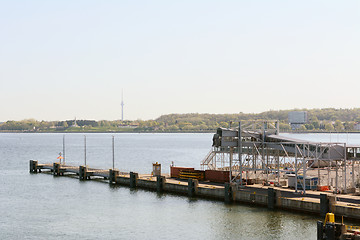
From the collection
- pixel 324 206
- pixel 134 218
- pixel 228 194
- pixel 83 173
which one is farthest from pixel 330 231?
pixel 83 173

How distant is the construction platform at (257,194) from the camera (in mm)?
48188

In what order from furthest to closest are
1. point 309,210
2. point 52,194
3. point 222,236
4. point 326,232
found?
point 52,194 < point 309,210 < point 222,236 < point 326,232

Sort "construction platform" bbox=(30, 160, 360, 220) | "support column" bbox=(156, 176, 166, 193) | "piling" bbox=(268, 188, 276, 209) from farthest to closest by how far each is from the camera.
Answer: "support column" bbox=(156, 176, 166, 193)
"piling" bbox=(268, 188, 276, 209)
"construction platform" bbox=(30, 160, 360, 220)

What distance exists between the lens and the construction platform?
4819 cm

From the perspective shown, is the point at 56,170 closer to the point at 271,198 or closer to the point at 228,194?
the point at 228,194

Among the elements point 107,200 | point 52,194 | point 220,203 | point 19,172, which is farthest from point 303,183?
point 19,172

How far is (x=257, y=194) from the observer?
57.3m

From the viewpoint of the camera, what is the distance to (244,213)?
180 feet

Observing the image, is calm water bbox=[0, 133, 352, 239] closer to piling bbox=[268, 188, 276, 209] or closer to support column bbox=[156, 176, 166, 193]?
piling bbox=[268, 188, 276, 209]

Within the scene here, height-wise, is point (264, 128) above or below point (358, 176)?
above

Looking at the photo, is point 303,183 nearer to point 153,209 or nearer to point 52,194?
point 153,209

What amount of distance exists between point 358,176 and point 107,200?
1262 inches

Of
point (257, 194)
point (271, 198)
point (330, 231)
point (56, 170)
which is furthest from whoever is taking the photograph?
point (56, 170)

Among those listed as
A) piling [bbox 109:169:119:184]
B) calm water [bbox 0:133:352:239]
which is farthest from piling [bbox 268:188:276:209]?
piling [bbox 109:169:119:184]
